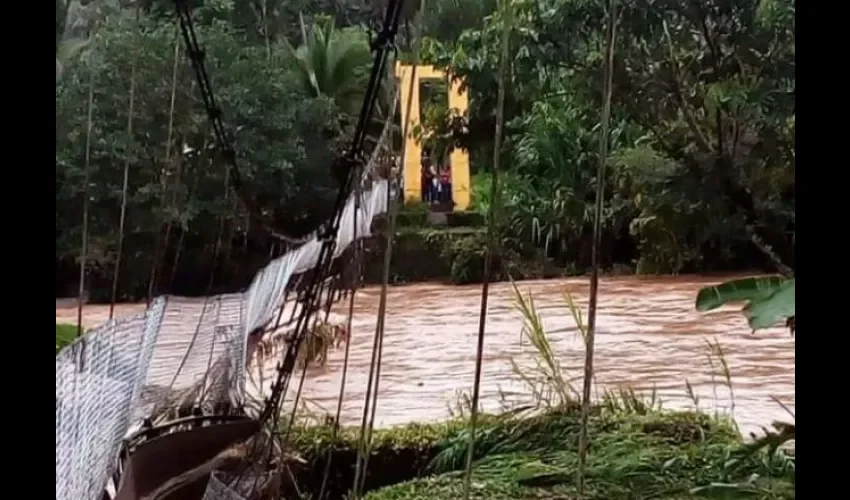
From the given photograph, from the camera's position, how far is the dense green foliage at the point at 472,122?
1607 millimetres

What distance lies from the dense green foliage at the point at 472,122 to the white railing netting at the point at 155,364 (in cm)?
11

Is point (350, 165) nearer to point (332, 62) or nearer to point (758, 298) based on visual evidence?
point (758, 298)

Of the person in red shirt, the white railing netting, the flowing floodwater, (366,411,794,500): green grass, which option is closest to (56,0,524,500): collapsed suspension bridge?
the white railing netting

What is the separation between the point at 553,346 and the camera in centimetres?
195

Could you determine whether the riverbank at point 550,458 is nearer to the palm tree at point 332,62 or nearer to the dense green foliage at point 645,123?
the dense green foliage at point 645,123

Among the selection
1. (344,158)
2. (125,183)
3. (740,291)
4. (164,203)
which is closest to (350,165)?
(344,158)

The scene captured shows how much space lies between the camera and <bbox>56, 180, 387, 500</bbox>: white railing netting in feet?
2.22

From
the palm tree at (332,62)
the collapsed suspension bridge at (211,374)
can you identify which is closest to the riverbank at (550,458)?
the collapsed suspension bridge at (211,374)

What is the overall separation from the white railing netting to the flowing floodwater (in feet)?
0.32

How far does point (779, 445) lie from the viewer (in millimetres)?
557

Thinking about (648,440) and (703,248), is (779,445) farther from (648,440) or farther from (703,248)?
(703,248)

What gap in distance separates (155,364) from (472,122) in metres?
1.33
